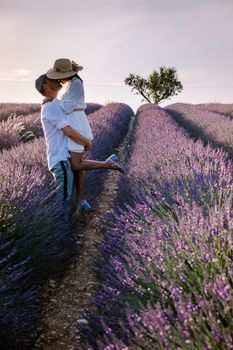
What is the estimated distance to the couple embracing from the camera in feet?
13.8

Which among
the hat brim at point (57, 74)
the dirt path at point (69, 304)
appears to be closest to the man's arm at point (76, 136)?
the hat brim at point (57, 74)

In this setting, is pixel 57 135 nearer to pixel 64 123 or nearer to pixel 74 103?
pixel 64 123

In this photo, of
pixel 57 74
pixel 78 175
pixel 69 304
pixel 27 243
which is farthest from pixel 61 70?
pixel 69 304

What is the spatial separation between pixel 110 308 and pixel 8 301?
0.51 m

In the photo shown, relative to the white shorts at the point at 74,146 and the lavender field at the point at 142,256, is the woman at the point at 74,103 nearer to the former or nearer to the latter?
the white shorts at the point at 74,146

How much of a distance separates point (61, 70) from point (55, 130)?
1.64 ft

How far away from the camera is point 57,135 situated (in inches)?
171

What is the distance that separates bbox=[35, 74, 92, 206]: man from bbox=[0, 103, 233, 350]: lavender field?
20 cm

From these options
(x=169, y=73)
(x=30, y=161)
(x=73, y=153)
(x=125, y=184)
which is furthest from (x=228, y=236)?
(x=169, y=73)

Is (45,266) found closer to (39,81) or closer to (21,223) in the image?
(21,223)

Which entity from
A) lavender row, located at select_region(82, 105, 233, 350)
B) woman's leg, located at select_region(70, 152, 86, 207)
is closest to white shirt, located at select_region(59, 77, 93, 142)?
woman's leg, located at select_region(70, 152, 86, 207)

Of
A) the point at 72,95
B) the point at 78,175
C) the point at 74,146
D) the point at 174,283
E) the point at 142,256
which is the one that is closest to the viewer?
the point at 174,283

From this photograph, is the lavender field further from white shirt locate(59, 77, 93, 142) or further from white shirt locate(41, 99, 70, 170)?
white shirt locate(59, 77, 93, 142)

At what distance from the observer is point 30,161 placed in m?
5.05
